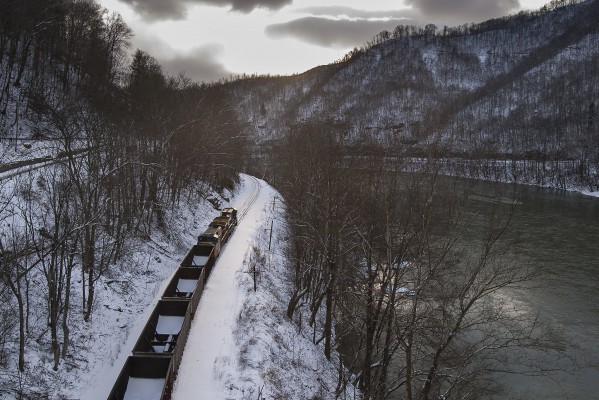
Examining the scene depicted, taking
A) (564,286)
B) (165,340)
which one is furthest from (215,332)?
(564,286)

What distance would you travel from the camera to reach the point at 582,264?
110 feet

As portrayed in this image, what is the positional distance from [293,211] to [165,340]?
12.0 metres

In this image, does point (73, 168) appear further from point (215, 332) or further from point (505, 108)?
point (505, 108)

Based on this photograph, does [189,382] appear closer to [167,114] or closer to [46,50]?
[167,114]

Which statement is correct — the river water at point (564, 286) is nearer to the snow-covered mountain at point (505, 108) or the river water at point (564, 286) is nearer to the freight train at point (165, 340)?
the freight train at point (165, 340)

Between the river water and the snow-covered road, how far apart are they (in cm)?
1097

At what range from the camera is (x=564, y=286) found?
29.0 meters

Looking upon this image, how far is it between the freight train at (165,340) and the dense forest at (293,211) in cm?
256

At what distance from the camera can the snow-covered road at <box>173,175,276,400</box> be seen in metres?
14.4

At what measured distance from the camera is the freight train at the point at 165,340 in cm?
1328

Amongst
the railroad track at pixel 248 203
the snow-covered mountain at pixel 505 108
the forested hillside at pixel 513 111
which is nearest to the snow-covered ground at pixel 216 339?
the railroad track at pixel 248 203

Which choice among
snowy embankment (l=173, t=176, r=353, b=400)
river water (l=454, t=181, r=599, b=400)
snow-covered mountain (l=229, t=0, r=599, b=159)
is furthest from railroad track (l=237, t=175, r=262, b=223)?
snow-covered mountain (l=229, t=0, r=599, b=159)

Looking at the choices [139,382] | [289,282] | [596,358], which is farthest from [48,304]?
[596,358]

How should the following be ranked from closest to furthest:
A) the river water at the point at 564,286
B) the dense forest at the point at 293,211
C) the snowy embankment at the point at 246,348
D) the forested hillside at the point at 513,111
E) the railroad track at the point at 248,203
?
the dense forest at the point at 293,211
the snowy embankment at the point at 246,348
the river water at the point at 564,286
the railroad track at the point at 248,203
the forested hillside at the point at 513,111
